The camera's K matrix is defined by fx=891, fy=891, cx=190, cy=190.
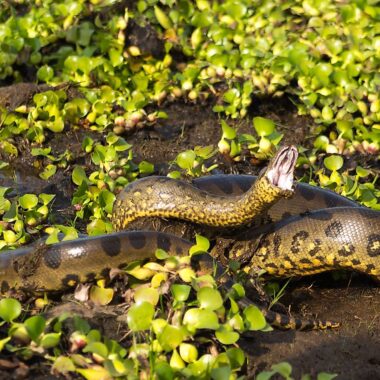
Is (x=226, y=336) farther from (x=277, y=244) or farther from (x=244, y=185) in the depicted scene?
(x=244, y=185)

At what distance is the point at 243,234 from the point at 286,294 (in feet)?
1.74

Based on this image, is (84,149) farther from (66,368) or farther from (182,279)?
(66,368)

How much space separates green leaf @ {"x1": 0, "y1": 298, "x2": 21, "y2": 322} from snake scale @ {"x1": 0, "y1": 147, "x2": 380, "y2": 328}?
0.44 metres

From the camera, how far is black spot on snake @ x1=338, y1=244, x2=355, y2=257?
19.3 feet

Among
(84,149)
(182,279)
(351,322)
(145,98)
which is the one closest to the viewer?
(182,279)

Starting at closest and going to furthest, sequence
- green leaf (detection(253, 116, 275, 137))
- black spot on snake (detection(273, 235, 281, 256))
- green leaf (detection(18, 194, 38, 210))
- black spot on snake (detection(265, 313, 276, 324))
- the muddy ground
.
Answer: the muddy ground, black spot on snake (detection(265, 313, 276, 324)), black spot on snake (detection(273, 235, 281, 256)), green leaf (detection(18, 194, 38, 210)), green leaf (detection(253, 116, 275, 137))

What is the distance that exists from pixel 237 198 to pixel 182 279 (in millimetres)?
1071

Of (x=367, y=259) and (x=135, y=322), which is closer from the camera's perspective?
(x=135, y=322)

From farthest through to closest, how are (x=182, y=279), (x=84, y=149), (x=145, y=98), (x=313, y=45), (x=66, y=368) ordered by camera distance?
(x=313, y=45)
(x=145, y=98)
(x=84, y=149)
(x=182, y=279)
(x=66, y=368)

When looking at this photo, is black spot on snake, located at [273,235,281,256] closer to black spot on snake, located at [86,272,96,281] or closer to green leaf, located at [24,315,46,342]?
black spot on snake, located at [86,272,96,281]

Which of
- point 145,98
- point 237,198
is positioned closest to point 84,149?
point 145,98

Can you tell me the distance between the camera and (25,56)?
887 cm

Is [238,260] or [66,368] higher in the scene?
[66,368]

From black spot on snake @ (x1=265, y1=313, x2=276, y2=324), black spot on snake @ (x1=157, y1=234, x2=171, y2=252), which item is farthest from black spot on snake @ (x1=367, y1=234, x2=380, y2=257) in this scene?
black spot on snake @ (x1=157, y1=234, x2=171, y2=252)
